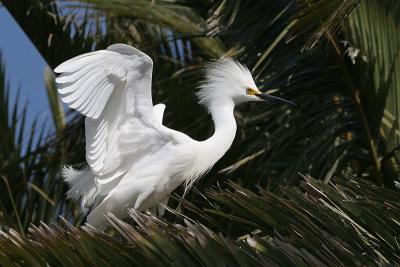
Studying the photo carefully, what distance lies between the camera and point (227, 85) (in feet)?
15.9

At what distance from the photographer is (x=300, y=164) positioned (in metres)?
5.36

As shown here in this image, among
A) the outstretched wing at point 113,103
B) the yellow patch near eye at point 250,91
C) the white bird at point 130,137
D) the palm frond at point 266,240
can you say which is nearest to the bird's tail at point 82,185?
the white bird at point 130,137

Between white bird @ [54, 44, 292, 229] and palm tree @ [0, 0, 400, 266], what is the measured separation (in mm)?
196

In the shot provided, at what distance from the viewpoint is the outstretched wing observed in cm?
415

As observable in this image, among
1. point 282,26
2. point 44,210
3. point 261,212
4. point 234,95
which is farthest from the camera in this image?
point 44,210

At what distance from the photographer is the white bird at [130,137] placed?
167 inches

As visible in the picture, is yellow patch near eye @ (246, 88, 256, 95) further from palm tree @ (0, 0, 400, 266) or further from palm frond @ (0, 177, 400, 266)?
palm frond @ (0, 177, 400, 266)

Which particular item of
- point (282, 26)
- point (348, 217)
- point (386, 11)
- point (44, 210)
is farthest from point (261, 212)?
point (44, 210)

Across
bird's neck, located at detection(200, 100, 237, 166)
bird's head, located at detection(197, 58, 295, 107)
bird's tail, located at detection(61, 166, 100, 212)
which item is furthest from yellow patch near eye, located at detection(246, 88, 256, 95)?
bird's tail, located at detection(61, 166, 100, 212)

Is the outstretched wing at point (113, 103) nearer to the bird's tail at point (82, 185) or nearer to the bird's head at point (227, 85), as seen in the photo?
the bird's tail at point (82, 185)

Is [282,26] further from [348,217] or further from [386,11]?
[348,217]

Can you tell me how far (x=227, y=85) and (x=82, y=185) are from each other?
830 mm

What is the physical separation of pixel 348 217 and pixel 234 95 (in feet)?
6.98

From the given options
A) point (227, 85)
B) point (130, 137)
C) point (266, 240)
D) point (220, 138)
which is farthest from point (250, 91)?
point (266, 240)
